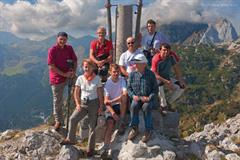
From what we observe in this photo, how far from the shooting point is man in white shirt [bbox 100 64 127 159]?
46.7 feet

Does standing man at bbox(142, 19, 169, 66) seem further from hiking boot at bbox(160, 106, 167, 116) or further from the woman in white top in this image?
the woman in white top

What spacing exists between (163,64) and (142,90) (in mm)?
2369

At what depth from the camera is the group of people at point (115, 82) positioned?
544 inches

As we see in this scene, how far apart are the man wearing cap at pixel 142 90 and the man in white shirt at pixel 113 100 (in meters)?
0.52

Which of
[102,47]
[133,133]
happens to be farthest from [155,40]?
[133,133]

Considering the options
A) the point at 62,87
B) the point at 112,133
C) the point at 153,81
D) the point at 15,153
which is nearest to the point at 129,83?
the point at 153,81

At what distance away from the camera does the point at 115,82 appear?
14.5 metres

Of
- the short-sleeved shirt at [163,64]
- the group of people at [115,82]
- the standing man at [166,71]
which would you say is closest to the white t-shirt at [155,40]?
the group of people at [115,82]

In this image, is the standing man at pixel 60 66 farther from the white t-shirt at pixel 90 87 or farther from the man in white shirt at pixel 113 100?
the man in white shirt at pixel 113 100

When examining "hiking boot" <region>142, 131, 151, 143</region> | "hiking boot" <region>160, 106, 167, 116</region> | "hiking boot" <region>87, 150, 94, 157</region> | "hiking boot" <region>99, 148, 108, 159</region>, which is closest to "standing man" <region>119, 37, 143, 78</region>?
"hiking boot" <region>160, 106, 167, 116</region>

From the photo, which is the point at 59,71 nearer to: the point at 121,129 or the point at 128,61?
the point at 128,61

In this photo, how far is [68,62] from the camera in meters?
15.8

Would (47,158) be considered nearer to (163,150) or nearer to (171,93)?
(163,150)

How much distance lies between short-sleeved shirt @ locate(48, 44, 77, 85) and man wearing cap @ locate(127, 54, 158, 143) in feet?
10.6
